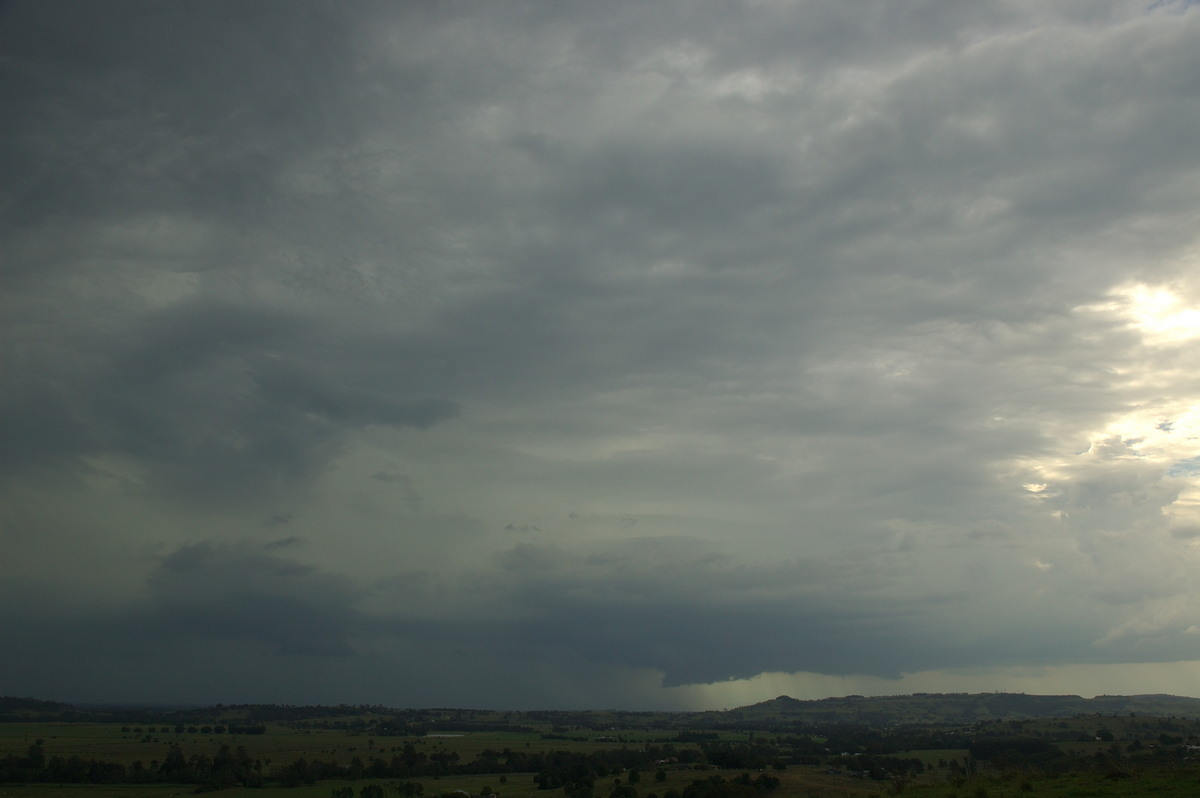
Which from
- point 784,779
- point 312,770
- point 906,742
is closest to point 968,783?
point 784,779

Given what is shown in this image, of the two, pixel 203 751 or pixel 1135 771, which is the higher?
pixel 1135 771

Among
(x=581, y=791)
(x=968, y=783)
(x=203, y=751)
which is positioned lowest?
(x=203, y=751)


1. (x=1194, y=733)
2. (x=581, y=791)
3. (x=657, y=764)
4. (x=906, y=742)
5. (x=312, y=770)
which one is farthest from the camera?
(x=906, y=742)

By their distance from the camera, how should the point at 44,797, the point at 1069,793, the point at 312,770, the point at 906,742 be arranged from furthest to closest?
the point at 906,742
the point at 312,770
the point at 44,797
the point at 1069,793

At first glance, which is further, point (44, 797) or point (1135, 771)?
point (44, 797)

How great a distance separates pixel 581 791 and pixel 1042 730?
139 metres

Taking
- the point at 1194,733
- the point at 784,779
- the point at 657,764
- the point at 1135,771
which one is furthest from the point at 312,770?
the point at 1194,733

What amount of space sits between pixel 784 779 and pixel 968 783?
228 ft

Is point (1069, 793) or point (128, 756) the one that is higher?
point (1069, 793)

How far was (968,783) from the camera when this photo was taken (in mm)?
45969

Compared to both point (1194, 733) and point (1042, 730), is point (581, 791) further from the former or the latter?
point (1042, 730)

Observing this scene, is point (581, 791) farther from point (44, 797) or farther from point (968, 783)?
point (44, 797)

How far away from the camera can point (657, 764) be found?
15250 centimetres

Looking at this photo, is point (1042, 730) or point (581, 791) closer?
point (581, 791)
